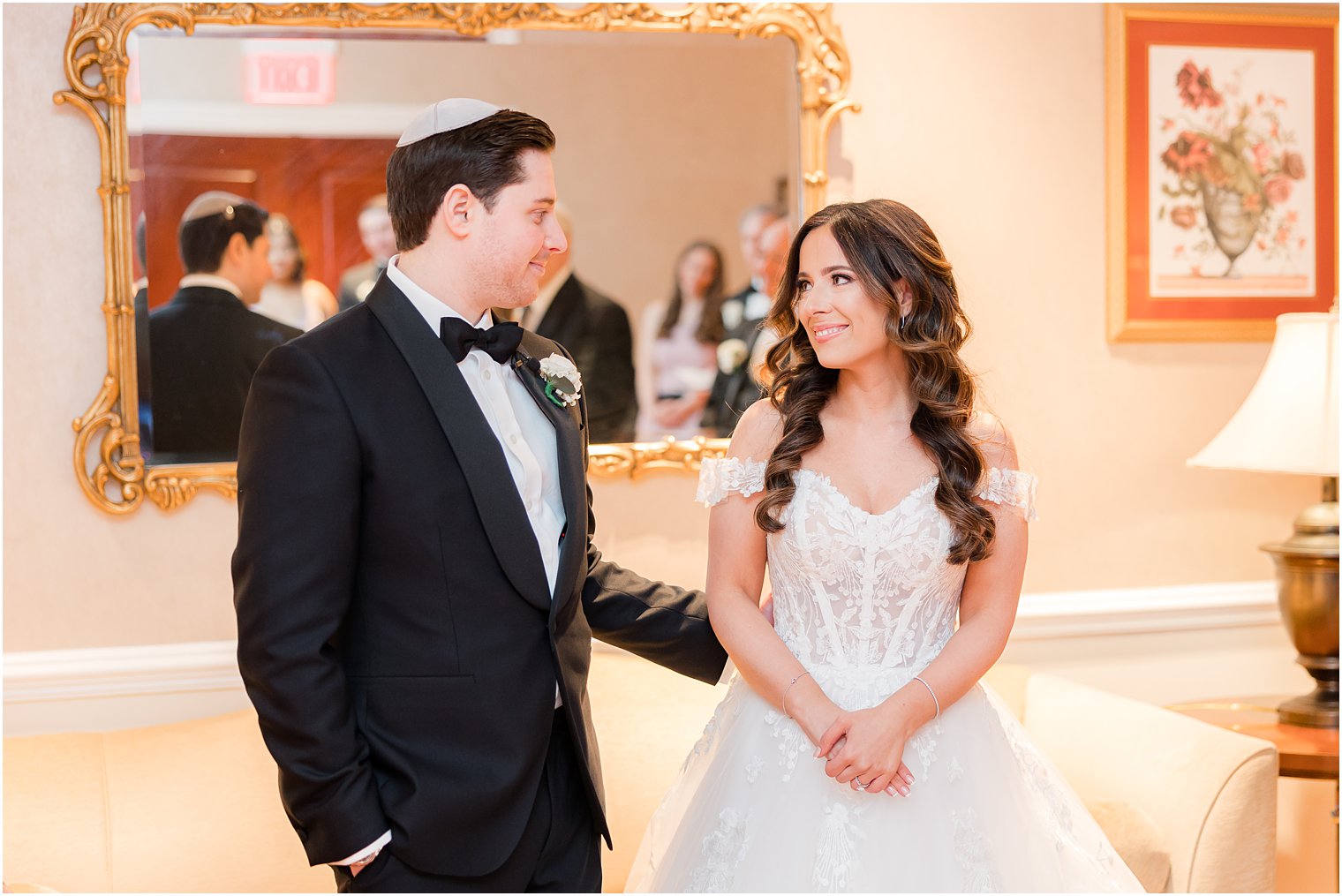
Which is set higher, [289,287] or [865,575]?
[289,287]

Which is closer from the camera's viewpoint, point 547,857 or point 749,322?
point 547,857

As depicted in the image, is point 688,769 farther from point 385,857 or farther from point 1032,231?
point 1032,231

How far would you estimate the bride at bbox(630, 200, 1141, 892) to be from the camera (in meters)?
2.08

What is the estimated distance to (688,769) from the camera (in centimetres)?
235

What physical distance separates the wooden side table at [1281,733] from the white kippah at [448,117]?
255cm

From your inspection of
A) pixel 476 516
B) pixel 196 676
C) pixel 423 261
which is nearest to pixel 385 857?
pixel 476 516

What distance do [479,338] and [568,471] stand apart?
27 cm

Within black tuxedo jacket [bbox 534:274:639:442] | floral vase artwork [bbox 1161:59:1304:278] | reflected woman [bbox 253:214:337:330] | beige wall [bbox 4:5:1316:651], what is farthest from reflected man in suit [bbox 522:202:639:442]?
floral vase artwork [bbox 1161:59:1304:278]

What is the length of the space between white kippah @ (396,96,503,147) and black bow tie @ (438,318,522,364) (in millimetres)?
312

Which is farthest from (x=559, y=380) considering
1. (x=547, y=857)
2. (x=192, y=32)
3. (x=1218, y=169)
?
(x=1218, y=169)

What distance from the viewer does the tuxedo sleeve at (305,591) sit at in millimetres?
1708

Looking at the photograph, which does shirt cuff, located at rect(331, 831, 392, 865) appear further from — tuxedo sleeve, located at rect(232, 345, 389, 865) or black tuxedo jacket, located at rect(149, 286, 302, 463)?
black tuxedo jacket, located at rect(149, 286, 302, 463)

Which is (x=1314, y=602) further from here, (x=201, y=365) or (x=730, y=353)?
(x=201, y=365)

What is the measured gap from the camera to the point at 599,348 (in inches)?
132
